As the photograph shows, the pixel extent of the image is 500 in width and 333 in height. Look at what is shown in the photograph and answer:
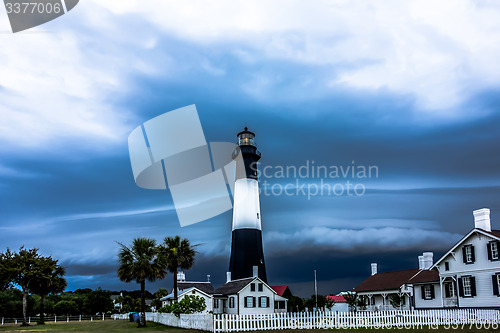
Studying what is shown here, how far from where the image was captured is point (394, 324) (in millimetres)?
33594

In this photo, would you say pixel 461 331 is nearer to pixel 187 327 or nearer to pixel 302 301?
pixel 187 327

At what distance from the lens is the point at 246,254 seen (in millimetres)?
52500

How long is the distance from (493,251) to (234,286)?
86.5 feet

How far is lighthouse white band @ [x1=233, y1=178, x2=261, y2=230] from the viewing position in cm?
5347

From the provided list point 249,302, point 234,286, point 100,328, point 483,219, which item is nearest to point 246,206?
point 234,286

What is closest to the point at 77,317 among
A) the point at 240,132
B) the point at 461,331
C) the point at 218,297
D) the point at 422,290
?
the point at 218,297

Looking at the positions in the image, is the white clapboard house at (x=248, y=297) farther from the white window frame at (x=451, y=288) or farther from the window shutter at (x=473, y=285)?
the window shutter at (x=473, y=285)

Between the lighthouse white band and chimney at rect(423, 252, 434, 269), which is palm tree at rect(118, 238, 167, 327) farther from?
chimney at rect(423, 252, 434, 269)

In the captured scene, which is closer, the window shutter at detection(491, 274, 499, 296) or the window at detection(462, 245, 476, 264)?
the window shutter at detection(491, 274, 499, 296)

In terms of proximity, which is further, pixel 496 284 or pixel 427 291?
pixel 427 291

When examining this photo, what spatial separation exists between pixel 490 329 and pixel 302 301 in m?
35.3

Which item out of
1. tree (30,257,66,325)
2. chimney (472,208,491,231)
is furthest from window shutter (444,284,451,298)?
tree (30,257,66,325)

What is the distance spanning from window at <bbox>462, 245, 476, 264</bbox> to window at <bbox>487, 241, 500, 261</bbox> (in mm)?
1758

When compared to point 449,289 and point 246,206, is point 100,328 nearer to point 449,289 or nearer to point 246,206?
point 246,206
